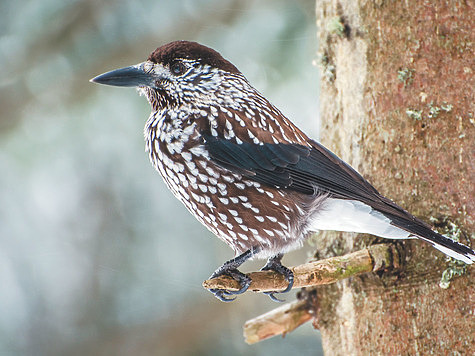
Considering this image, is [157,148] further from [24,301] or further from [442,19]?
[24,301]

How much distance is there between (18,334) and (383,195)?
3070 mm

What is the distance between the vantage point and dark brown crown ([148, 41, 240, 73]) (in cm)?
261

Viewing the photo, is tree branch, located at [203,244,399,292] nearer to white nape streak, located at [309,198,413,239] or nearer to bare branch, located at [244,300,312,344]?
white nape streak, located at [309,198,413,239]

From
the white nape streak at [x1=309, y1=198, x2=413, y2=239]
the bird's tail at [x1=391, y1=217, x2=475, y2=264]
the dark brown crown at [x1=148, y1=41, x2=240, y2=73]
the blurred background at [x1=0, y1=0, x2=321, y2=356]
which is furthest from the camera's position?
the blurred background at [x1=0, y1=0, x2=321, y2=356]

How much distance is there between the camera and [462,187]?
8.33 feet

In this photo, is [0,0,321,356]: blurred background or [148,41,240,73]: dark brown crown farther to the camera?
[0,0,321,356]: blurred background

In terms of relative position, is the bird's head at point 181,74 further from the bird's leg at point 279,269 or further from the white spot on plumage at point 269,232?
the bird's leg at point 279,269

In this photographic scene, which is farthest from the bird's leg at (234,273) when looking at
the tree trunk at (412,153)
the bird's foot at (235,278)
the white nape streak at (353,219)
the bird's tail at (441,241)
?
the bird's tail at (441,241)

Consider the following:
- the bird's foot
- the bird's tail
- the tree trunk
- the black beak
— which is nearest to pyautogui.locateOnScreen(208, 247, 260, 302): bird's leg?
the bird's foot

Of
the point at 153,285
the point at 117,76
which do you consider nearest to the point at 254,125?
the point at 117,76

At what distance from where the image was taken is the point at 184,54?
2662 mm

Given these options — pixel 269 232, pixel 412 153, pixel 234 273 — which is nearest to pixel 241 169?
pixel 269 232

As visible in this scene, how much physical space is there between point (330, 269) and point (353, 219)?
25 cm

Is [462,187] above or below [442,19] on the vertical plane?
below
